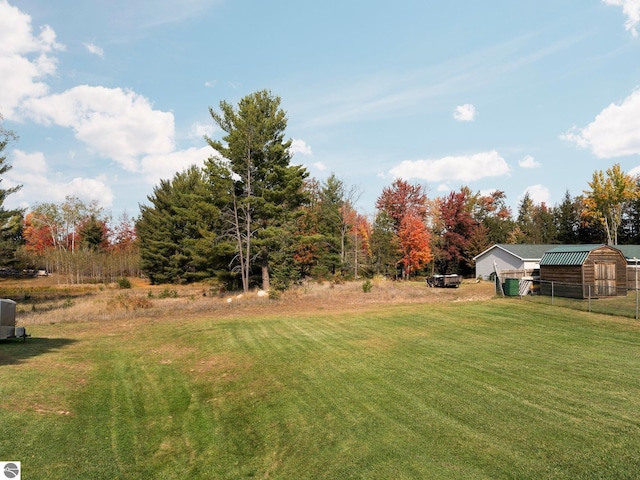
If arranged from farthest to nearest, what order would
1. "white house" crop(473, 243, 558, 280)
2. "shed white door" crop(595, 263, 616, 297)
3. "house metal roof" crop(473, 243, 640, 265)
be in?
"white house" crop(473, 243, 558, 280) < "house metal roof" crop(473, 243, 640, 265) < "shed white door" crop(595, 263, 616, 297)

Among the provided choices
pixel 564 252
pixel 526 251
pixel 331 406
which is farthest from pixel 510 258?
pixel 331 406

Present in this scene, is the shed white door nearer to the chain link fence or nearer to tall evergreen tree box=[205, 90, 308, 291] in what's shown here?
the chain link fence

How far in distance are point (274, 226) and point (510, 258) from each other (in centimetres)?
2689

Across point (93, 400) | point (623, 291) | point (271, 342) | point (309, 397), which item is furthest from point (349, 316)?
point (623, 291)

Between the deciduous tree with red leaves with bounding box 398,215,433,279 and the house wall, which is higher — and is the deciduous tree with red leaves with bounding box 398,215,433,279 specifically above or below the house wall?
above

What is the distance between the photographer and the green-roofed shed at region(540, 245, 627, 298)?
22578 millimetres

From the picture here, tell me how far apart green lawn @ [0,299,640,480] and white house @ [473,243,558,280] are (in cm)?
2775

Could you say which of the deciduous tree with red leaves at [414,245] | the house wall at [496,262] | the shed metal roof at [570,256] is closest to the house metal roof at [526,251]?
the house wall at [496,262]

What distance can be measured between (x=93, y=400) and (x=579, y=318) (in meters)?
17.8

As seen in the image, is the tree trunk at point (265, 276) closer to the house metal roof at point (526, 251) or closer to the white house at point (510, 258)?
the white house at point (510, 258)

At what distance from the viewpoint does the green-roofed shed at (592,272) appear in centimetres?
2258

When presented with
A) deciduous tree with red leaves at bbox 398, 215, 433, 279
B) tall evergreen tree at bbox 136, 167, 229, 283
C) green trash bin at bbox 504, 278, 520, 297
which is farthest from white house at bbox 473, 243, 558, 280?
tall evergreen tree at bbox 136, 167, 229, 283

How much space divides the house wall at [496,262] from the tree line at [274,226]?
562cm

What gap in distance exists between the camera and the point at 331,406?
7.72m
